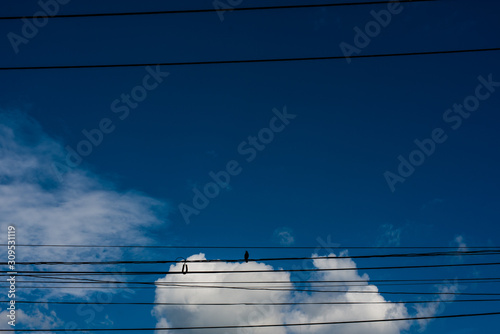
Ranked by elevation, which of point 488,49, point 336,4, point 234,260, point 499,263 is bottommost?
point 499,263

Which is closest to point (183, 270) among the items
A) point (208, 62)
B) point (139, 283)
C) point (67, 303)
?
point (139, 283)

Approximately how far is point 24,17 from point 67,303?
9353 millimetres

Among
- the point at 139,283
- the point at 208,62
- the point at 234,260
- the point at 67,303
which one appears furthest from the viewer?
the point at 67,303

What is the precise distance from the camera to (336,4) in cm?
704

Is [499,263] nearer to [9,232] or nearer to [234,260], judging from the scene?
[234,260]

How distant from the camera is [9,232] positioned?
1259 cm

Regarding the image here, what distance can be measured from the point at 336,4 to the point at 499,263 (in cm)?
922

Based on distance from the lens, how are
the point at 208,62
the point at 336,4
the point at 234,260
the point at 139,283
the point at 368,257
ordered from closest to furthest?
the point at 336,4, the point at 208,62, the point at 368,257, the point at 234,260, the point at 139,283

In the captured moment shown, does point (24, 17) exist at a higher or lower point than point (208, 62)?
higher

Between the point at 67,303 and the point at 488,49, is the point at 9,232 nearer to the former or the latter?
the point at 67,303

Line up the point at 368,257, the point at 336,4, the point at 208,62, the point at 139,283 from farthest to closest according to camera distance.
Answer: the point at 139,283 → the point at 368,257 → the point at 208,62 → the point at 336,4

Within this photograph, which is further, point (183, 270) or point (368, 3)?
point (183, 270)

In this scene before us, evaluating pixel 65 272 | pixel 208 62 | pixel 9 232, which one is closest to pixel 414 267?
pixel 208 62

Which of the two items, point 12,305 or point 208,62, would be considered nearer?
point 208,62
